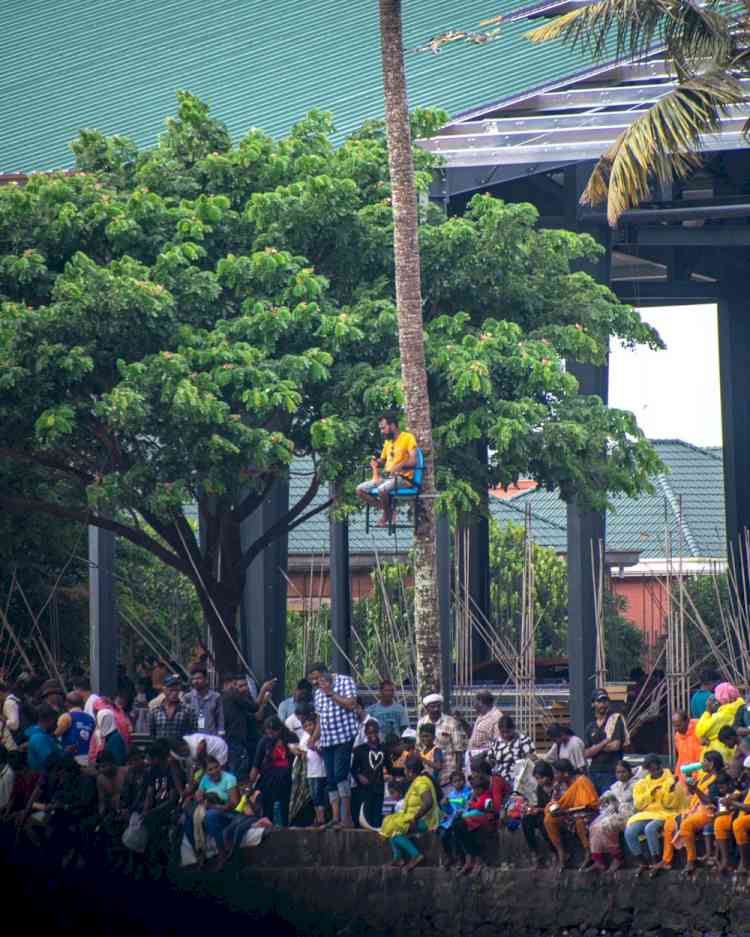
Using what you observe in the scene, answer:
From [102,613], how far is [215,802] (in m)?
8.96

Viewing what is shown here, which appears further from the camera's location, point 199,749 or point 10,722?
point 10,722

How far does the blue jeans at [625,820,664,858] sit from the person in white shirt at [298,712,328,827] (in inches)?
123

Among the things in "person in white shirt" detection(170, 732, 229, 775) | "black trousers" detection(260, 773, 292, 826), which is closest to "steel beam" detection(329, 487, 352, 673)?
"black trousers" detection(260, 773, 292, 826)

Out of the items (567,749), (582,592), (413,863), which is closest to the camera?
(413,863)

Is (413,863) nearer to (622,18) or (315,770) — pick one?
(315,770)

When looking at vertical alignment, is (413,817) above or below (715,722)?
below

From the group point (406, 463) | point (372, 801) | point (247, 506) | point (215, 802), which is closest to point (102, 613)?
point (247, 506)

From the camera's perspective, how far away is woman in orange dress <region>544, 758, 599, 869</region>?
14383mm

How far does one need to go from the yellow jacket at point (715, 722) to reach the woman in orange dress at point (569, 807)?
3.74 ft

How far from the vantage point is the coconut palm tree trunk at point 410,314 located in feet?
50.8

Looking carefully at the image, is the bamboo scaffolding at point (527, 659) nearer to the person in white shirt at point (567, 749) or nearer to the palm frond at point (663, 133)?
the person in white shirt at point (567, 749)

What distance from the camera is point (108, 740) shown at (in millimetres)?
16891

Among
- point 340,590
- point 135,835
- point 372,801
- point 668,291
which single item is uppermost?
point 668,291

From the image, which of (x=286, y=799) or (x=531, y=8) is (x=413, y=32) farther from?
(x=286, y=799)
